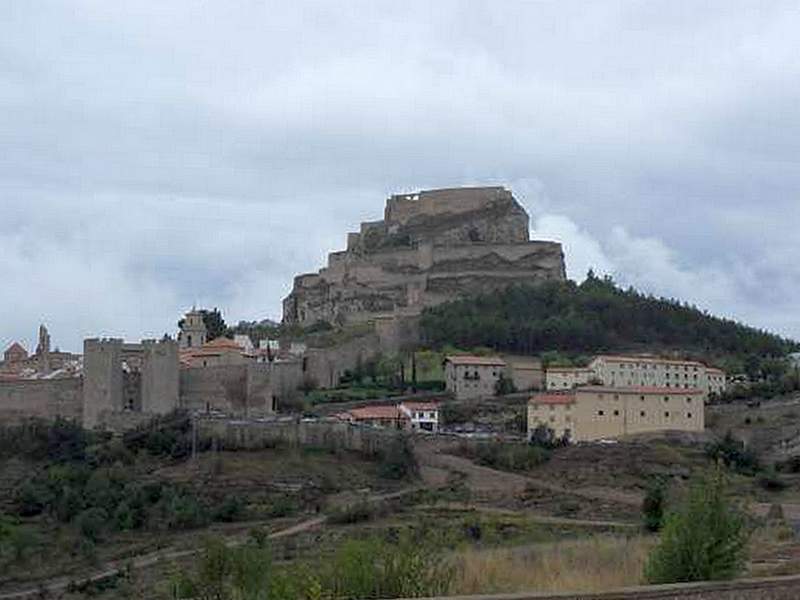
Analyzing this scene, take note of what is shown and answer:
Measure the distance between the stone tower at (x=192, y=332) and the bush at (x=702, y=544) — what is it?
51972mm

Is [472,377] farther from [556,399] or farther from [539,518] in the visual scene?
[539,518]

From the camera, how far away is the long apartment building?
2291 inches

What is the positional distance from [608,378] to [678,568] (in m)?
44.9

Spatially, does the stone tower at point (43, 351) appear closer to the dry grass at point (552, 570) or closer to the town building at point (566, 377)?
the town building at point (566, 377)

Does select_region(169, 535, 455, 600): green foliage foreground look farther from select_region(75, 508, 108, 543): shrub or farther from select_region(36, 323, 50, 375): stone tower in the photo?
select_region(36, 323, 50, 375): stone tower

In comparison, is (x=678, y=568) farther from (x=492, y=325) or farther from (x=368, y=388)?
(x=492, y=325)

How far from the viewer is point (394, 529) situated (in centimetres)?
3159

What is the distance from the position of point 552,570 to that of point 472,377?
4263 centimetres

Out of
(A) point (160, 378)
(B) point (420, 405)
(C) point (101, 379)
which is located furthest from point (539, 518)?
(C) point (101, 379)

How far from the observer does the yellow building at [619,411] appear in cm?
5103

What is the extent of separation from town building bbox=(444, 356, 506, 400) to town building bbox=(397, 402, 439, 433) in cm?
391

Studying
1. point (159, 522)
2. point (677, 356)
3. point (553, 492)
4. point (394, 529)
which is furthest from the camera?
point (677, 356)

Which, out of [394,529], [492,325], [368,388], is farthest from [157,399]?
[394,529]

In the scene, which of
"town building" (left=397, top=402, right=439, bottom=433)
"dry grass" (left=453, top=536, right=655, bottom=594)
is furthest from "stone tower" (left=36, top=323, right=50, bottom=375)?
"dry grass" (left=453, top=536, right=655, bottom=594)
